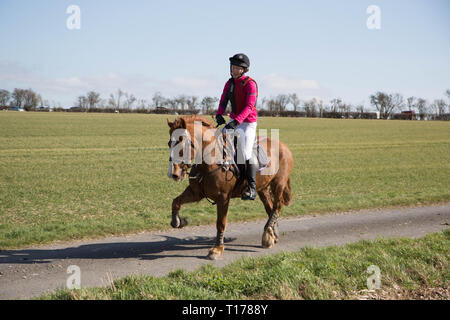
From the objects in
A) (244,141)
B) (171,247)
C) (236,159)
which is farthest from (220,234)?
(244,141)

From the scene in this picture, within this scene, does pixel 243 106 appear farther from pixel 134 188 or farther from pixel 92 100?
pixel 92 100

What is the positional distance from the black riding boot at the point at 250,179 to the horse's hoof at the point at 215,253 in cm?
120

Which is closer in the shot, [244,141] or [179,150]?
[179,150]

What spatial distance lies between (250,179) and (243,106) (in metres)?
1.49

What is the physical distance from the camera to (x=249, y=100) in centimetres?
752

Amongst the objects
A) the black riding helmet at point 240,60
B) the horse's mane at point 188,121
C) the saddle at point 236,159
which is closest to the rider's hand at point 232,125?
the horse's mane at point 188,121

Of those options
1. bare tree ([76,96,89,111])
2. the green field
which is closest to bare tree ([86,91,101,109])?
bare tree ([76,96,89,111])

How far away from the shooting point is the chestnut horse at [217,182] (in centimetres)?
689

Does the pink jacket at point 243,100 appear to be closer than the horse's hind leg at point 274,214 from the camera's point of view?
Yes

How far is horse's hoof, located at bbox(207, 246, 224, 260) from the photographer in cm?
742

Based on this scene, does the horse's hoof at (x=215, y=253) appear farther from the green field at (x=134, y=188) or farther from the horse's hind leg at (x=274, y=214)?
the green field at (x=134, y=188)

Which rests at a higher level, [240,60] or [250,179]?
[240,60]

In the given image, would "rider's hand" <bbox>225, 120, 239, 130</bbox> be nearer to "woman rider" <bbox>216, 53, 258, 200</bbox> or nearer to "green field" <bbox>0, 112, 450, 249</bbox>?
"woman rider" <bbox>216, 53, 258, 200</bbox>

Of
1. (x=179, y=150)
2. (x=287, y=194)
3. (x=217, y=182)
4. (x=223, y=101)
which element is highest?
(x=223, y=101)
